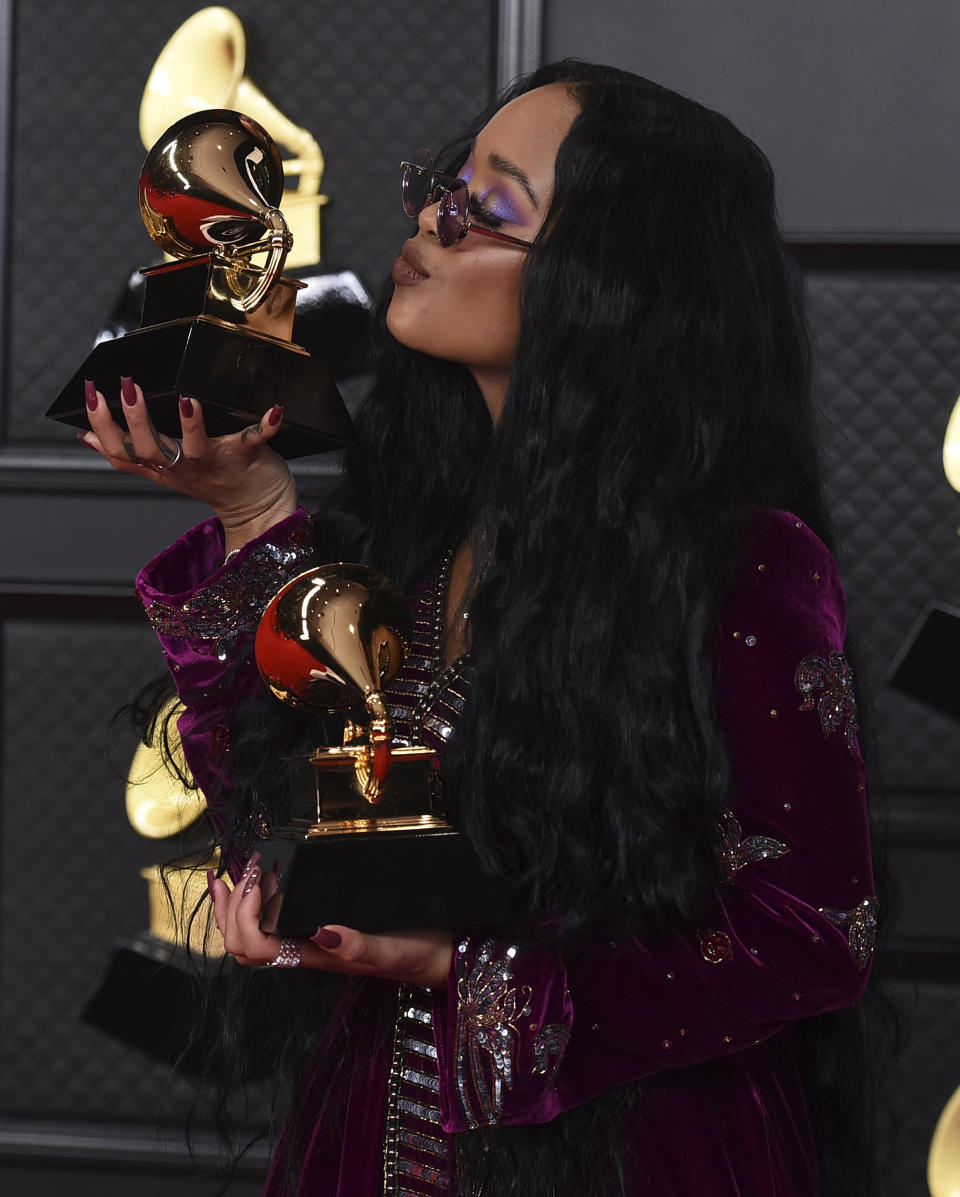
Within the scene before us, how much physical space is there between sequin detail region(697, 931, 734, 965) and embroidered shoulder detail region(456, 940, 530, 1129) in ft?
0.39

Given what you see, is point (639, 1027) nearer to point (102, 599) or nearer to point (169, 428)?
point (169, 428)

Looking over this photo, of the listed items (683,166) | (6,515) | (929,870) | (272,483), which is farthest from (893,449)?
(6,515)

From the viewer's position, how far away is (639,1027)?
32.7 inches

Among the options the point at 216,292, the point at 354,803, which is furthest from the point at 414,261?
the point at 354,803

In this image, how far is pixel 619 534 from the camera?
0.93 metres

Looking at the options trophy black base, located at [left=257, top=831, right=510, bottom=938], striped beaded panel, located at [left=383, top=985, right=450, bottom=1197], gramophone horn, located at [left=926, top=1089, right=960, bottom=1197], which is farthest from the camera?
gramophone horn, located at [left=926, top=1089, right=960, bottom=1197]

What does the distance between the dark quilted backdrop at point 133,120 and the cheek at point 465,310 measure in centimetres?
72

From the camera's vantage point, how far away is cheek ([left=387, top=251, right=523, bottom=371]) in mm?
993

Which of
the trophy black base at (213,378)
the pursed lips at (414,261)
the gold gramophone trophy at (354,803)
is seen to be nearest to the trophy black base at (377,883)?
the gold gramophone trophy at (354,803)

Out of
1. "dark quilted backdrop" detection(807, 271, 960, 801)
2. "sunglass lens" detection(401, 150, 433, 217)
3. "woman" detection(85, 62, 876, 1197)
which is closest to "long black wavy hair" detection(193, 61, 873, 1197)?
"woman" detection(85, 62, 876, 1197)

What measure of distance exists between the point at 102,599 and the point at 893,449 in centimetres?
108

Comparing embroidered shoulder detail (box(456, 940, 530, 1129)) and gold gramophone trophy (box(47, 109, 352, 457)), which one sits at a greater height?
gold gramophone trophy (box(47, 109, 352, 457))

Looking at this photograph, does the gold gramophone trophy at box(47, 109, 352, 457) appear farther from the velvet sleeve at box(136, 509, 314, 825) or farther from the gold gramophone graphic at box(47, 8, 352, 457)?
the velvet sleeve at box(136, 509, 314, 825)

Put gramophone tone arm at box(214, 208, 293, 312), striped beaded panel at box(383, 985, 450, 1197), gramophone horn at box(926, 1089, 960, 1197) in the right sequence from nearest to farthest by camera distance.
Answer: striped beaded panel at box(383, 985, 450, 1197) < gramophone tone arm at box(214, 208, 293, 312) < gramophone horn at box(926, 1089, 960, 1197)
